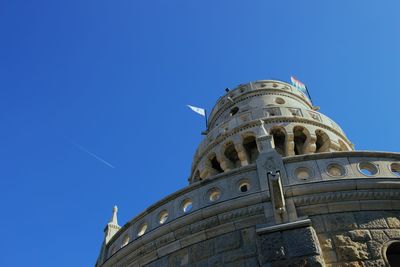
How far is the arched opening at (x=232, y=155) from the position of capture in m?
17.0

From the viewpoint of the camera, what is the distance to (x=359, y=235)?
25.4 ft

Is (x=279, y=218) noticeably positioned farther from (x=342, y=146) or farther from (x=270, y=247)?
(x=342, y=146)

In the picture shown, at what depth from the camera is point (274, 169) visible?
899 cm

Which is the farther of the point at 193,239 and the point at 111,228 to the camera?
the point at 111,228

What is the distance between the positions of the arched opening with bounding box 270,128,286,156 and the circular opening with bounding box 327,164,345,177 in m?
7.35

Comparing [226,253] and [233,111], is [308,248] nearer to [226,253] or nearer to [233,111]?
[226,253]

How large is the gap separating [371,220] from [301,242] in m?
1.87

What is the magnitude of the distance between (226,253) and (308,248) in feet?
6.00

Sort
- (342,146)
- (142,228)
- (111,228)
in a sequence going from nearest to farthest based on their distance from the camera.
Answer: (142,228) → (111,228) → (342,146)

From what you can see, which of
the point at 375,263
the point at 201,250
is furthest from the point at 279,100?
the point at 375,263

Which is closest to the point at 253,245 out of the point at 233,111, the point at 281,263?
the point at 281,263

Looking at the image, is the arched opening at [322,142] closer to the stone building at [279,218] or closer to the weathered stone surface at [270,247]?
the stone building at [279,218]

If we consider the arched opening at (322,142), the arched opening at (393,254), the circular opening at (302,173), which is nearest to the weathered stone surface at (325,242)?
the arched opening at (393,254)

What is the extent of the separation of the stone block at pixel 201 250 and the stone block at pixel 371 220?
302cm
